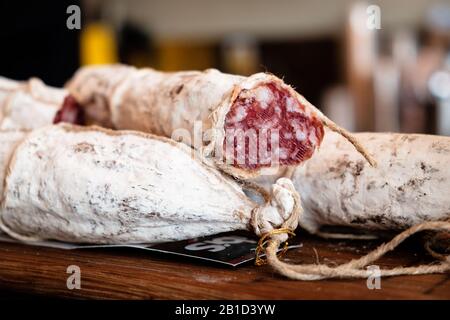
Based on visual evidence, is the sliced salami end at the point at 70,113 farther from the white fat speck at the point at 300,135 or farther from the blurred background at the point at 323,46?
the blurred background at the point at 323,46

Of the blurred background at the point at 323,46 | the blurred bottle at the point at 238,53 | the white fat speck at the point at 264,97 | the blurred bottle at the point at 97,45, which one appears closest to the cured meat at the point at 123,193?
the white fat speck at the point at 264,97

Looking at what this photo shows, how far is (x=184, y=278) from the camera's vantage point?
1054 mm

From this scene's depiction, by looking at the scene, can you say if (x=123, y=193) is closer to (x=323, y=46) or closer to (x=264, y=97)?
(x=264, y=97)

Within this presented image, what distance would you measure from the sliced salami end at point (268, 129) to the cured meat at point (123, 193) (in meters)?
0.06

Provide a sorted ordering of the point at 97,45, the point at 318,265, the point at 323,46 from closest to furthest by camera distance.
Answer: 1. the point at 318,265
2. the point at 97,45
3. the point at 323,46

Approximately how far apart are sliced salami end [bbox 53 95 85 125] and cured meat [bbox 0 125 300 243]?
31 centimetres

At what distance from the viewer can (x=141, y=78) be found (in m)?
1.51

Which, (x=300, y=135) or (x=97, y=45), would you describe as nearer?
(x=300, y=135)

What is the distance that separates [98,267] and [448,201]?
59 cm

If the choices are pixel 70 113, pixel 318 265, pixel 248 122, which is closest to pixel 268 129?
pixel 248 122

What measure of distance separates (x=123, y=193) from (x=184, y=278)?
0.66 feet

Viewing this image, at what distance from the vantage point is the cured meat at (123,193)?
3.82ft

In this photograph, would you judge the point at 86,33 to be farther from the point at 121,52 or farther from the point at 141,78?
the point at 141,78

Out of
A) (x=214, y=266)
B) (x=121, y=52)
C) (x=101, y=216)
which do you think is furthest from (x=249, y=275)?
(x=121, y=52)
